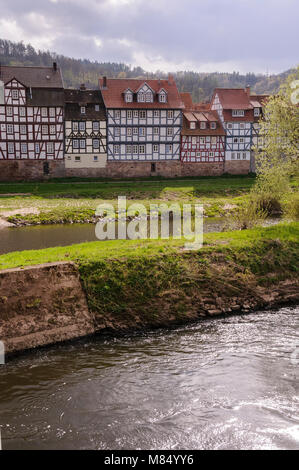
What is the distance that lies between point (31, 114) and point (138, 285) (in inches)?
1533

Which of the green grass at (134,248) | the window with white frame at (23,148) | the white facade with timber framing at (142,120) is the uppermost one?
the white facade with timber framing at (142,120)

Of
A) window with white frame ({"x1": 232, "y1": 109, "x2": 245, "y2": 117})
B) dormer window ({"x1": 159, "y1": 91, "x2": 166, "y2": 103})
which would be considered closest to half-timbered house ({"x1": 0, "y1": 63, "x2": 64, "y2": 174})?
dormer window ({"x1": 159, "y1": 91, "x2": 166, "y2": 103})

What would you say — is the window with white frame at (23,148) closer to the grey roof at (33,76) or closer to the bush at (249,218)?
the grey roof at (33,76)

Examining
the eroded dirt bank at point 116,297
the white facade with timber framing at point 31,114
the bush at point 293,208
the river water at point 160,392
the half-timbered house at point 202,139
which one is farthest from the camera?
the half-timbered house at point 202,139

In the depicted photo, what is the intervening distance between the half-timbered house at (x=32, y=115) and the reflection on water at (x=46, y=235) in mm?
20503

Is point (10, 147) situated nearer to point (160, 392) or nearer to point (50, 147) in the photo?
point (50, 147)

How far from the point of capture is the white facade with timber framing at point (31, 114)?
158 ft

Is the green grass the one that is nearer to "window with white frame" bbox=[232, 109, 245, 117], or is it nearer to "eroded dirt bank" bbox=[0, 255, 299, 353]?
"eroded dirt bank" bbox=[0, 255, 299, 353]

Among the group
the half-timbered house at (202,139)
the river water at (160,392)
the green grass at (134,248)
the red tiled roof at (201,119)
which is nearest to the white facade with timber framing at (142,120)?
the half-timbered house at (202,139)

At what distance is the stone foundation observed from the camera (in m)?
49.1

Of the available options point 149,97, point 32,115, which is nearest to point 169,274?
point 32,115

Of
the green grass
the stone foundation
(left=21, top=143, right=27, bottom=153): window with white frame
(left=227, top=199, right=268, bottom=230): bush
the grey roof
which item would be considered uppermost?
the grey roof

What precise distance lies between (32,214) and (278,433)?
89.3 feet

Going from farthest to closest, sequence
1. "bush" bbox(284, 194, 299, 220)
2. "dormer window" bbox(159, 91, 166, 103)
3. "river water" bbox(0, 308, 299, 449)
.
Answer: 1. "dormer window" bbox(159, 91, 166, 103)
2. "bush" bbox(284, 194, 299, 220)
3. "river water" bbox(0, 308, 299, 449)
